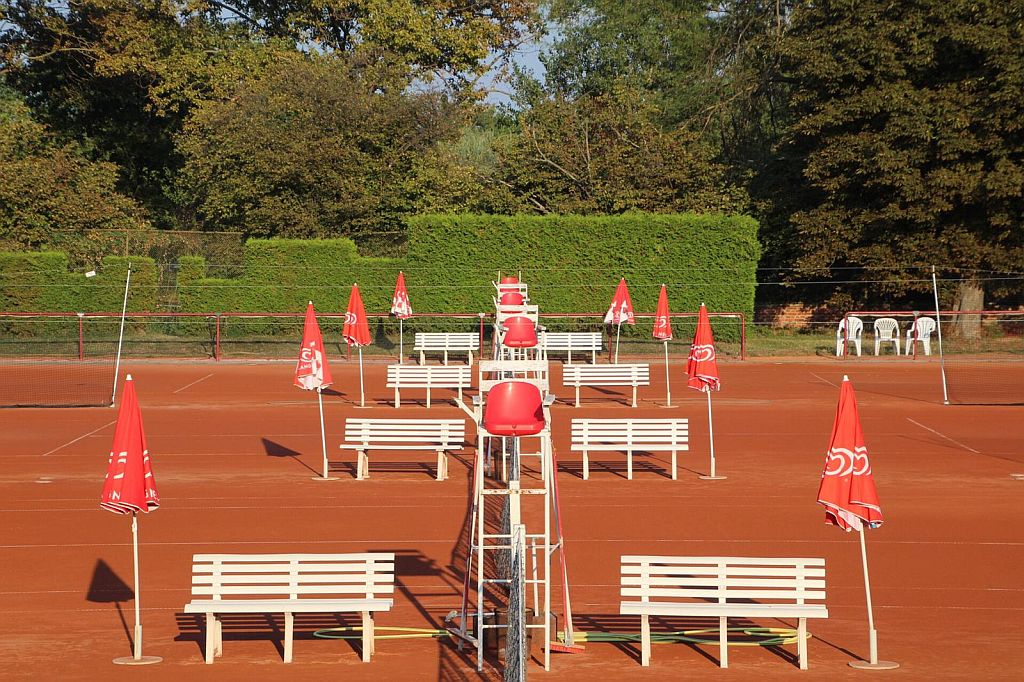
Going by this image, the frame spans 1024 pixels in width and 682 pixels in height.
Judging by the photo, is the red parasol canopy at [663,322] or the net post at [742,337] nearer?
the red parasol canopy at [663,322]

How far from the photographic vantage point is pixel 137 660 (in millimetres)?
9898

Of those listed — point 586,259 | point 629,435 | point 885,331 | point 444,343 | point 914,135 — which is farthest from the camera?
point 586,259

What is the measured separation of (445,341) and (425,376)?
5121mm

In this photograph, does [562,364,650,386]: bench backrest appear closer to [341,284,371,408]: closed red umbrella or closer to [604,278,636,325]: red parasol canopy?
[604,278,636,325]: red parasol canopy

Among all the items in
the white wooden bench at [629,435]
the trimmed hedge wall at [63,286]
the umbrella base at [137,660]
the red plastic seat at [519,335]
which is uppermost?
the trimmed hedge wall at [63,286]

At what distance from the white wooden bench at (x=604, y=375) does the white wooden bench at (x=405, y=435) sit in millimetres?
7292

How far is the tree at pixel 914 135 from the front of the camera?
117 ft

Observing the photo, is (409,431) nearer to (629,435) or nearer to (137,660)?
(629,435)

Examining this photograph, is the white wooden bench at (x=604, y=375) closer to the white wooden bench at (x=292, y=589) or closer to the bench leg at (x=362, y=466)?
the bench leg at (x=362, y=466)

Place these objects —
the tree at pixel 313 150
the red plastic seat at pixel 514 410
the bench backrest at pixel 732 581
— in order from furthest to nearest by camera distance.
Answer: the tree at pixel 313 150
the bench backrest at pixel 732 581
the red plastic seat at pixel 514 410

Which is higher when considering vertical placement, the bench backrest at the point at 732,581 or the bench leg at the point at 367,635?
the bench backrest at the point at 732,581

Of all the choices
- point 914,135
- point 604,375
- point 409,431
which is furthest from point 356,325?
point 914,135

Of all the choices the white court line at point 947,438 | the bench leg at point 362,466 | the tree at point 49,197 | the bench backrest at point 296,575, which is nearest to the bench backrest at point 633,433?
the bench leg at point 362,466

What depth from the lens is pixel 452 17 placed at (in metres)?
56.8
